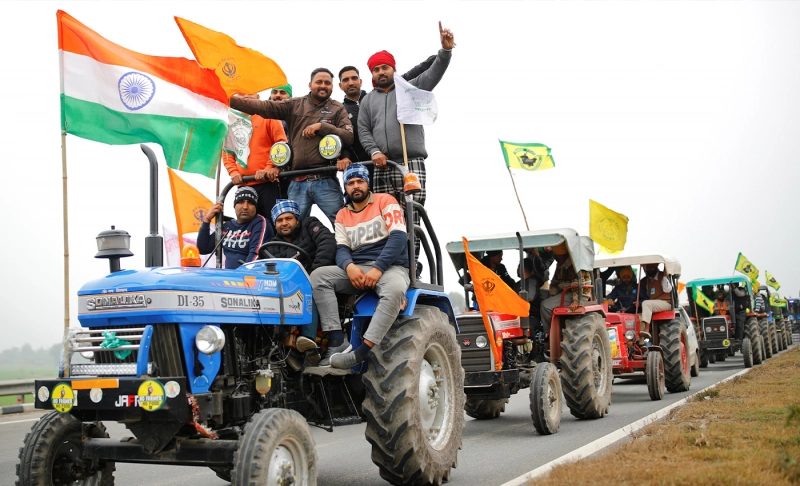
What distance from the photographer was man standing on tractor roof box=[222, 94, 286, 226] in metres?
7.62

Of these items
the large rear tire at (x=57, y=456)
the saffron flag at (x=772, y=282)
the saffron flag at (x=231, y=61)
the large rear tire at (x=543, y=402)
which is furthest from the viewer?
the saffron flag at (x=772, y=282)

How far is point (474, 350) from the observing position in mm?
10391

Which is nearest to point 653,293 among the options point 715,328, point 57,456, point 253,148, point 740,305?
point 715,328

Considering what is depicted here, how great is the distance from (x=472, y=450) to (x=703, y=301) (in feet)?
57.4

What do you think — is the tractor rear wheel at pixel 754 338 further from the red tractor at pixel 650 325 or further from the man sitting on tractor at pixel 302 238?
the man sitting on tractor at pixel 302 238

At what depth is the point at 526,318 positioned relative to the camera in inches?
433

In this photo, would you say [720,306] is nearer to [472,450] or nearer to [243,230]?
[472,450]

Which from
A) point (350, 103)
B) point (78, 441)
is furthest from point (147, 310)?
point (350, 103)

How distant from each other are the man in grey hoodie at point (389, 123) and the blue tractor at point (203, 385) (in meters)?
2.41

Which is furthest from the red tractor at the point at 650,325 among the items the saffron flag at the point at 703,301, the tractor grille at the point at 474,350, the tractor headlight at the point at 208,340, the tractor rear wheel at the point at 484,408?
the tractor headlight at the point at 208,340

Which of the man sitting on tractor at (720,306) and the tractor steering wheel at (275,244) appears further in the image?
the man sitting on tractor at (720,306)

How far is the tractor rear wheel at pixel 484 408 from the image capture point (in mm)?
11664

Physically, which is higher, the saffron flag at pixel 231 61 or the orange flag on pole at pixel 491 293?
the saffron flag at pixel 231 61

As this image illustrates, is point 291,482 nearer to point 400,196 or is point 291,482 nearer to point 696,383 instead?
point 400,196
